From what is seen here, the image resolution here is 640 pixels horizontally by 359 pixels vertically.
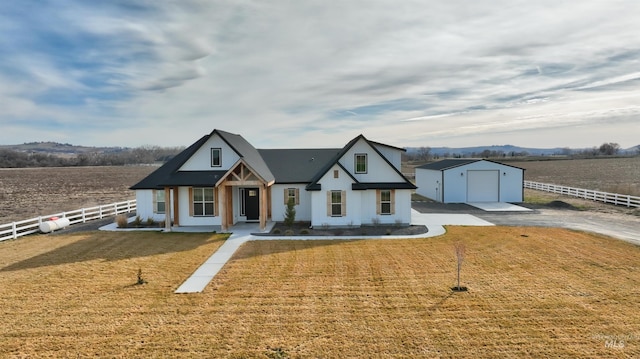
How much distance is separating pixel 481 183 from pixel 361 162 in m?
14.7

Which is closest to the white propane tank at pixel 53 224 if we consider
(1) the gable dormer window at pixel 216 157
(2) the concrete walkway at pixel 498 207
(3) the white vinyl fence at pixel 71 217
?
(3) the white vinyl fence at pixel 71 217

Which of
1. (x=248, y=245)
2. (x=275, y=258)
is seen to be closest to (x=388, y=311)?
(x=275, y=258)

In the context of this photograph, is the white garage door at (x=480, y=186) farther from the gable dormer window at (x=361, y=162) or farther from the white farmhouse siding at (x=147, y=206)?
the white farmhouse siding at (x=147, y=206)

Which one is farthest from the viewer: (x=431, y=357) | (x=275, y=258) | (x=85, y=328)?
(x=275, y=258)

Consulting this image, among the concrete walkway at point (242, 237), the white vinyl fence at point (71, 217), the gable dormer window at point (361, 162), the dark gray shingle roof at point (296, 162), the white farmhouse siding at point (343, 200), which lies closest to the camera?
the concrete walkway at point (242, 237)

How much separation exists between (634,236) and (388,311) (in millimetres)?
15440

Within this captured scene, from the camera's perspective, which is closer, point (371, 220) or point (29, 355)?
point (29, 355)

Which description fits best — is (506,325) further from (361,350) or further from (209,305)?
(209,305)

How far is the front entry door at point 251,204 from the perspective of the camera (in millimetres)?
23078

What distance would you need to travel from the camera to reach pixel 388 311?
370 inches

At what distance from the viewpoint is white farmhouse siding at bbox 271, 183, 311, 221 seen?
2322cm


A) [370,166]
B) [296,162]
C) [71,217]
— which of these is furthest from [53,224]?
[370,166]

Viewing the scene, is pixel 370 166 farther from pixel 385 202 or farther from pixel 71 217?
pixel 71 217

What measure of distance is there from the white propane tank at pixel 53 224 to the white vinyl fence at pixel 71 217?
1.18ft
